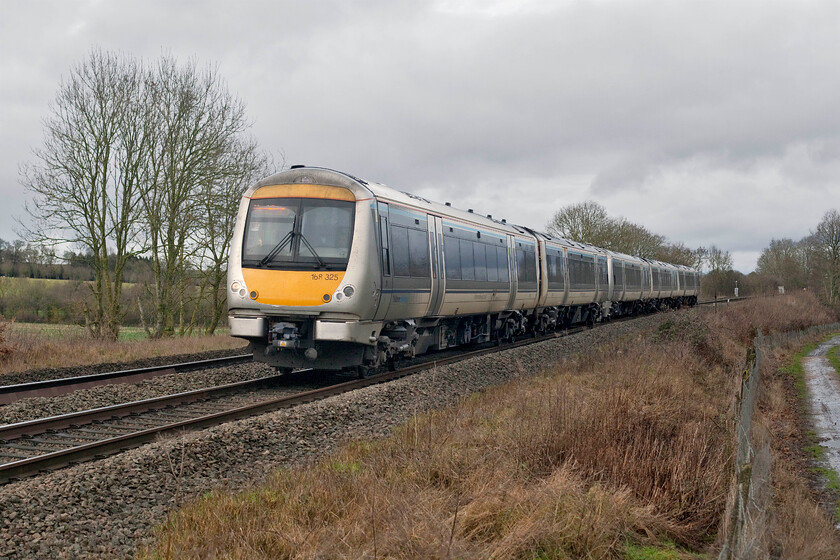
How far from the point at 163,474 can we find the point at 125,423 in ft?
8.29

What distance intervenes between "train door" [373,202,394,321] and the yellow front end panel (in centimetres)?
82

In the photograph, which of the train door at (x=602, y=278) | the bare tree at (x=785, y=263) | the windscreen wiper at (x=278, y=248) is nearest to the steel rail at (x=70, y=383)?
the windscreen wiper at (x=278, y=248)

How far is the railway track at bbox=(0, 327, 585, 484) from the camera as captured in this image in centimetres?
648

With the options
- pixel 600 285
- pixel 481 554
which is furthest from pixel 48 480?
pixel 600 285

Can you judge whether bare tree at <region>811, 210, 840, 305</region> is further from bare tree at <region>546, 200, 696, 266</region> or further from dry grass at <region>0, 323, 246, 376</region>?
dry grass at <region>0, 323, 246, 376</region>

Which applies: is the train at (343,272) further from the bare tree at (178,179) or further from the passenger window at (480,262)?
the bare tree at (178,179)

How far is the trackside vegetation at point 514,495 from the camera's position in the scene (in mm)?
4445

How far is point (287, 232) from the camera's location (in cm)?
1083

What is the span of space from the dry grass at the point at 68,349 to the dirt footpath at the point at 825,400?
13.2 m

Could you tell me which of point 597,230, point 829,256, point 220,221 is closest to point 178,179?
point 220,221

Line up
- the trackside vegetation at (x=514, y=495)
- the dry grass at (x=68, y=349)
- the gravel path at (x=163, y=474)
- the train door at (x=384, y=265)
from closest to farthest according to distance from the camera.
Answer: the trackside vegetation at (x=514, y=495), the gravel path at (x=163, y=474), the train door at (x=384, y=265), the dry grass at (x=68, y=349)

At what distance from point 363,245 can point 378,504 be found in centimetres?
602

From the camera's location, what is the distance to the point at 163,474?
6066mm

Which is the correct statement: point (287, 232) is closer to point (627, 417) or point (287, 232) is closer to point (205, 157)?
point (627, 417)
